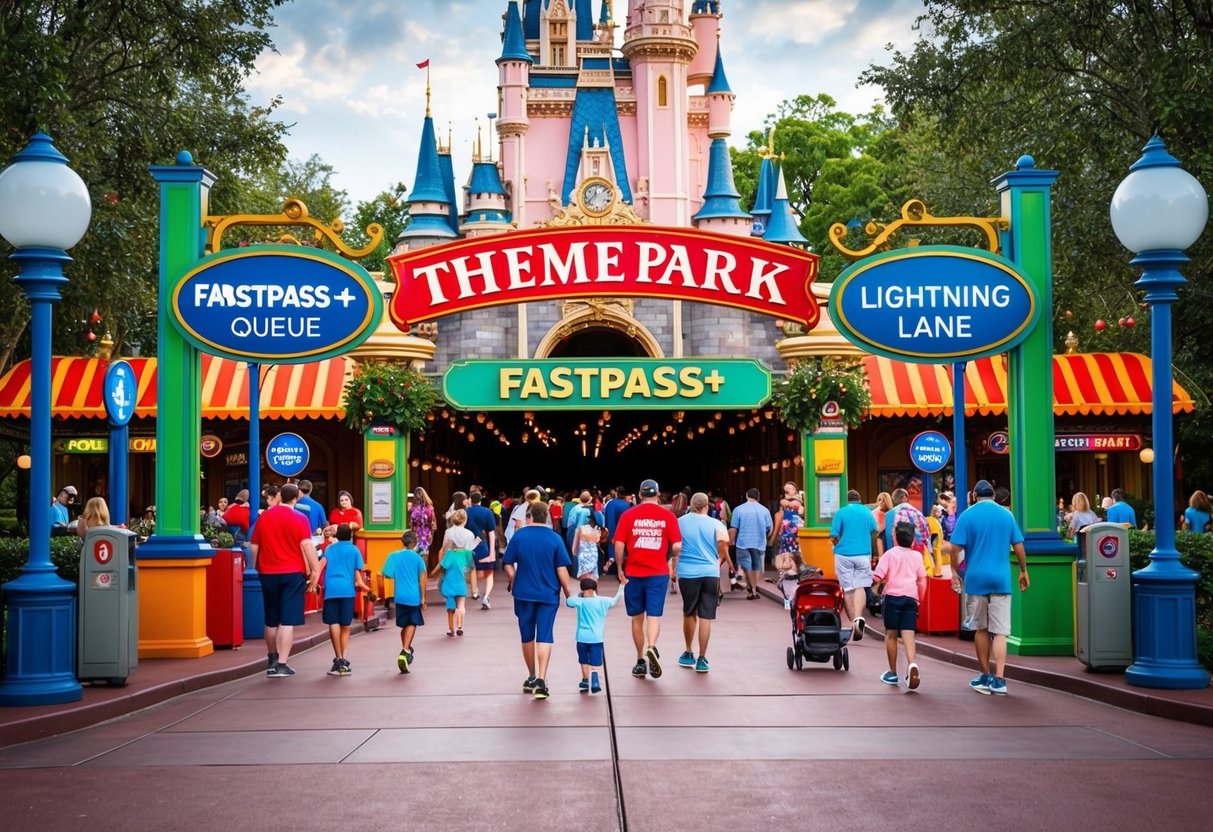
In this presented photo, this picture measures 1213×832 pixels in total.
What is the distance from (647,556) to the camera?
44.3 feet

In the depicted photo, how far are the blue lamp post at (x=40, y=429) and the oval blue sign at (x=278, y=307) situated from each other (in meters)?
2.91

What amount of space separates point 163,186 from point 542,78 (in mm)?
53069

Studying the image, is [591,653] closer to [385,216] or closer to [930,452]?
[930,452]

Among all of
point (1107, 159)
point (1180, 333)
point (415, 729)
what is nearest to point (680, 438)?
point (1180, 333)

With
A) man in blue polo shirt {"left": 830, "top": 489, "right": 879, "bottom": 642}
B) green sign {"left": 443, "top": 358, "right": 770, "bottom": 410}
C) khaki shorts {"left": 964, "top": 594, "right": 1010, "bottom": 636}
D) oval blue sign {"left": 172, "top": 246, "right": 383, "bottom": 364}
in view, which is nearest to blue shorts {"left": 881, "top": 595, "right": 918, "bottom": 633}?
khaki shorts {"left": 964, "top": 594, "right": 1010, "bottom": 636}

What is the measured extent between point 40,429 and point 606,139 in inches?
2072

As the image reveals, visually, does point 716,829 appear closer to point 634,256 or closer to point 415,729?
point 415,729

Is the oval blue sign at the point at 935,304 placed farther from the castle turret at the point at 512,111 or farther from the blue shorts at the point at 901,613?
the castle turret at the point at 512,111

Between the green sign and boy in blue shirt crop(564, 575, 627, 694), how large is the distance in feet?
43.6

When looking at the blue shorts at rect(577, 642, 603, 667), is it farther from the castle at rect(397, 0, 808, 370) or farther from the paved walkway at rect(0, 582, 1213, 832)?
the castle at rect(397, 0, 808, 370)

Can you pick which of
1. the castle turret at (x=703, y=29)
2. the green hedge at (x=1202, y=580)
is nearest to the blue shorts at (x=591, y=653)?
the green hedge at (x=1202, y=580)

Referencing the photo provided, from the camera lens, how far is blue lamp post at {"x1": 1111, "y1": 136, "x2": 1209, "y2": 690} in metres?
11.2

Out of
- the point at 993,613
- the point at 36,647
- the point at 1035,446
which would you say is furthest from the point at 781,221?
the point at 36,647

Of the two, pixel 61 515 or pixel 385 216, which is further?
pixel 385 216
